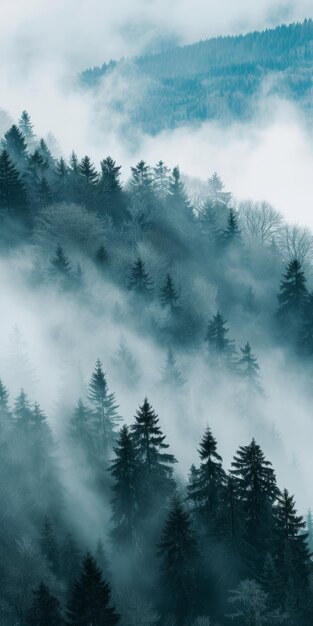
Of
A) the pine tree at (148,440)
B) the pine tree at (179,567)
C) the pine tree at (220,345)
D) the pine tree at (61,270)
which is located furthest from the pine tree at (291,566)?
the pine tree at (61,270)

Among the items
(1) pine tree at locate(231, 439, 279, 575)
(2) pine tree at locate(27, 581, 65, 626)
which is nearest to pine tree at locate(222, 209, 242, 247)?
(1) pine tree at locate(231, 439, 279, 575)

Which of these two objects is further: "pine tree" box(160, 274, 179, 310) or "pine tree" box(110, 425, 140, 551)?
"pine tree" box(160, 274, 179, 310)

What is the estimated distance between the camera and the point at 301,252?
94.6m

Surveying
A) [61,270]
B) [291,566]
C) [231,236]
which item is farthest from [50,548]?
[231,236]

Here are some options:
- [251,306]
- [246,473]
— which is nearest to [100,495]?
[246,473]

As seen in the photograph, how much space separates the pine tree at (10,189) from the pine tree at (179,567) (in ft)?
170

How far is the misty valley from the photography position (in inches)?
1476

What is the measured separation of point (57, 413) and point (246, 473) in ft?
74.8

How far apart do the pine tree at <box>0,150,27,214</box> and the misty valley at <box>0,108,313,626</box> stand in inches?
7.7

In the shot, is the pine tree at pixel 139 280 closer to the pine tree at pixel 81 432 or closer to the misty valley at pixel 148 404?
the misty valley at pixel 148 404

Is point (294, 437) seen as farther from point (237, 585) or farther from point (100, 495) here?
point (237, 585)

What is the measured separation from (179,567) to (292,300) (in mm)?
43686

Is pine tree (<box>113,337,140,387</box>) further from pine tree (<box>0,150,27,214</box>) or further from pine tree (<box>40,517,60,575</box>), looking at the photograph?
pine tree (<box>40,517,60,575</box>)

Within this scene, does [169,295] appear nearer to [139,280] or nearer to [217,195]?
[139,280]
